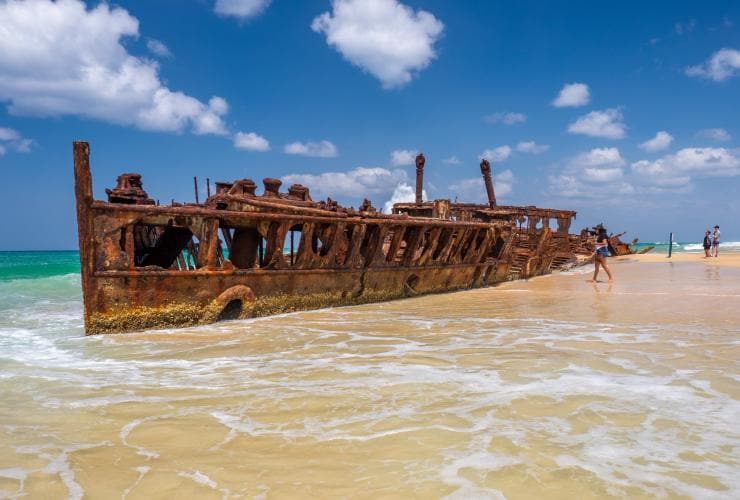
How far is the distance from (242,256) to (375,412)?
18.8 ft

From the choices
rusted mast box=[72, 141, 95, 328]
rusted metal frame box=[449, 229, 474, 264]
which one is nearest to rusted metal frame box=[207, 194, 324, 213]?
rusted mast box=[72, 141, 95, 328]

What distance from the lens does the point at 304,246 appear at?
886 cm

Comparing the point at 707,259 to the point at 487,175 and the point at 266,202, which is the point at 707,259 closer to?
the point at 487,175

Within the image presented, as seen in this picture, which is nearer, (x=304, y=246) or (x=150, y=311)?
(x=150, y=311)

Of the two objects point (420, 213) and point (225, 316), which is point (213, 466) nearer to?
point (225, 316)

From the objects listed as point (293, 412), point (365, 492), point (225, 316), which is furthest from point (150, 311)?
point (365, 492)

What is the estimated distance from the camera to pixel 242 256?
355 inches

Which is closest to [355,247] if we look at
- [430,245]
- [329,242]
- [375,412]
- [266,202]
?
[329,242]

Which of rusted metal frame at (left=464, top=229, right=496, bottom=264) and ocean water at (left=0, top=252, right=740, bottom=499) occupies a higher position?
rusted metal frame at (left=464, top=229, right=496, bottom=264)

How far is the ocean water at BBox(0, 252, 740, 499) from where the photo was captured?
2846mm

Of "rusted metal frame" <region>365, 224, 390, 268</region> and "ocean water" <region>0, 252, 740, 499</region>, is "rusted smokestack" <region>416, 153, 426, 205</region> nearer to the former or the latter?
"rusted metal frame" <region>365, 224, 390, 268</region>

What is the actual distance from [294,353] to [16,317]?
7600 mm

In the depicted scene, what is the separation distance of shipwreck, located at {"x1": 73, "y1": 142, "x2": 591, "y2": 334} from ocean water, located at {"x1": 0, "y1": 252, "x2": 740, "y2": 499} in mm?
568

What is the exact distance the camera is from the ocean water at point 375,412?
2.85m
